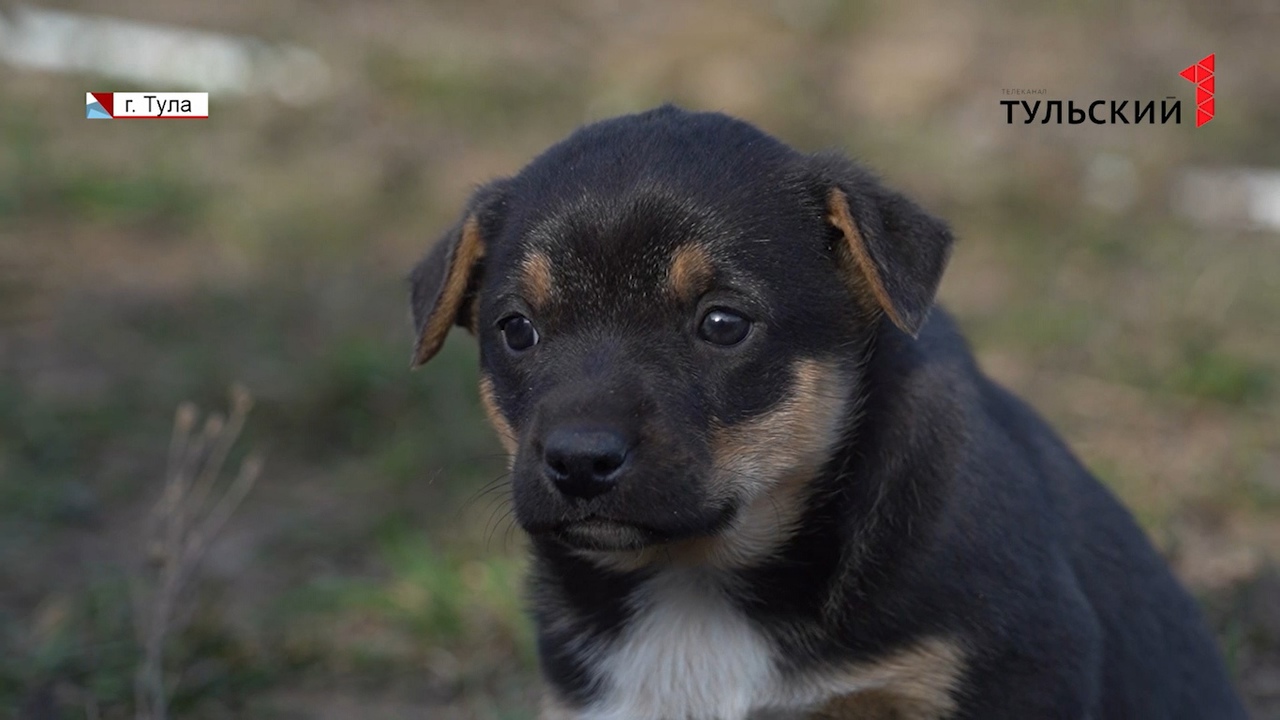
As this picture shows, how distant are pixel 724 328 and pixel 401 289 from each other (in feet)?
18.5

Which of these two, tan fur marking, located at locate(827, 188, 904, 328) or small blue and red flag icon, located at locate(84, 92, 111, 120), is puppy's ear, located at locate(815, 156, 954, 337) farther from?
small blue and red flag icon, located at locate(84, 92, 111, 120)

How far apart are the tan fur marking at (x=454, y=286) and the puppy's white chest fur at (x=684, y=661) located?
0.99 meters

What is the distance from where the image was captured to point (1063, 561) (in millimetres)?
4141

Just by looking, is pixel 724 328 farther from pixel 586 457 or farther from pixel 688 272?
pixel 586 457

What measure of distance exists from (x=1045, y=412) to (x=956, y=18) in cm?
565

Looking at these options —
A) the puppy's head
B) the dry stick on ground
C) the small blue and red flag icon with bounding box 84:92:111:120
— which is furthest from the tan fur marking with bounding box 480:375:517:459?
the small blue and red flag icon with bounding box 84:92:111:120

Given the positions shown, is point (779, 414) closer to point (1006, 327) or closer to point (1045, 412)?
point (1045, 412)

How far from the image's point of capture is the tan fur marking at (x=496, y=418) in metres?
4.32

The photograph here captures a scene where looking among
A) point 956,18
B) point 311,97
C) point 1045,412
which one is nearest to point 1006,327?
point 1045,412

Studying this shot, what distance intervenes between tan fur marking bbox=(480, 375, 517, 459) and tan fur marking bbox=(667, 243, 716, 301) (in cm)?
65

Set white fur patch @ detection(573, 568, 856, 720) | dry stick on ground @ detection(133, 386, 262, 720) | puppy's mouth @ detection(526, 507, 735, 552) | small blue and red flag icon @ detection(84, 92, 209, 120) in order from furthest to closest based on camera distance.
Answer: small blue and red flag icon @ detection(84, 92, 209, 120) < dry stick on ground @ detection(133, 386, 262, 720) < white fur patch @ detection(573, 568, 856, 720) < puppy's mouth @ detection(526, 507, 735, 552)

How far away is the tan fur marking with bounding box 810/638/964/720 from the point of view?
12.6 feet

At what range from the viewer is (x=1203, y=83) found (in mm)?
11781

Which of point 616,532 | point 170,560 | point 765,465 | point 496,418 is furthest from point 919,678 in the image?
point 170,560
